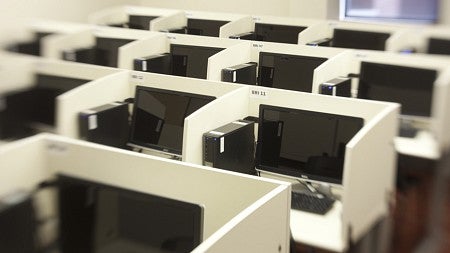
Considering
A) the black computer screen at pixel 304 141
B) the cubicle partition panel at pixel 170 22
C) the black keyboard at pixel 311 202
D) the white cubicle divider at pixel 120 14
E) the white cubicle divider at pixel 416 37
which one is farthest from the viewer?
the white cubicle divider at pixel 120 14

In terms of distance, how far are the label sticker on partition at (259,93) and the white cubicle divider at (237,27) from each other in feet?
9.57

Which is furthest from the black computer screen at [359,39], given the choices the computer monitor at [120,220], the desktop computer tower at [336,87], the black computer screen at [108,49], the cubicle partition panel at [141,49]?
the computer monitor at [120,220]

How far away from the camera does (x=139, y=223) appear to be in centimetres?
173

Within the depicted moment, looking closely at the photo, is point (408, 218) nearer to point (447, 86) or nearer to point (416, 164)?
point (416, 164)

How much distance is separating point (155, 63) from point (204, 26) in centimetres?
219

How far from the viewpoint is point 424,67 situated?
154 inches

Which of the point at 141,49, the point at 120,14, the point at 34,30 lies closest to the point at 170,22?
the point at 120,14

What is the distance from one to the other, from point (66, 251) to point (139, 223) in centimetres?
34

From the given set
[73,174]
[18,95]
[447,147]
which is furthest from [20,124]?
[447,147]

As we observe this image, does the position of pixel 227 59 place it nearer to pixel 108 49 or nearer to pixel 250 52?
pixel 250 52

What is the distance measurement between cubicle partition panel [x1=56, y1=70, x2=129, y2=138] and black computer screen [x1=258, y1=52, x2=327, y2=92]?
3.70ft

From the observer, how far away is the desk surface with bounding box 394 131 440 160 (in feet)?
11.2

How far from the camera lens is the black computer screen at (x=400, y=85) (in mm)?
3848

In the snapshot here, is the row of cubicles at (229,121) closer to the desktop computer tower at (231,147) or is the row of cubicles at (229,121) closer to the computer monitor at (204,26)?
the desktop computer tower at (231,147)
